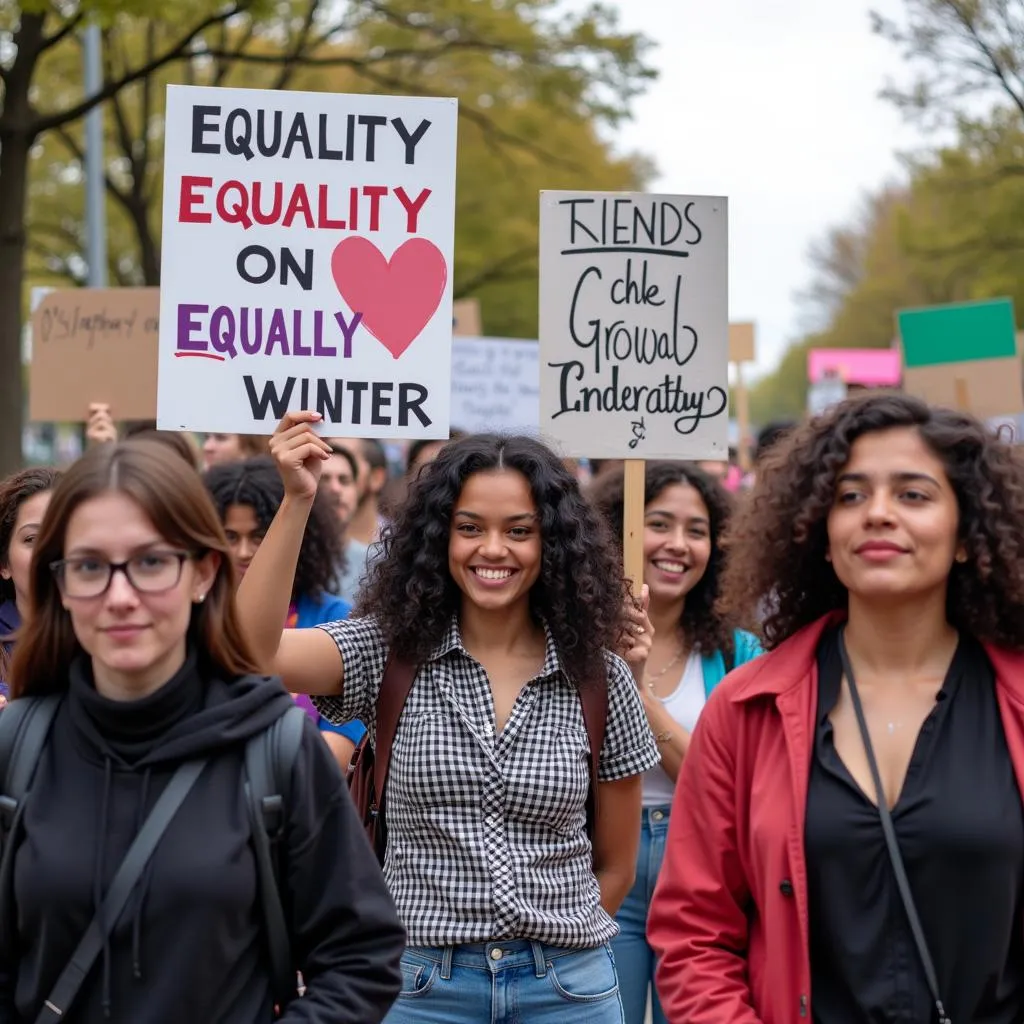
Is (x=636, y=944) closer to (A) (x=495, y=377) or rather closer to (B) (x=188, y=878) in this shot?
(B) (x=188, y=878)

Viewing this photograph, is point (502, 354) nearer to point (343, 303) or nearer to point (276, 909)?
point (343, 303)

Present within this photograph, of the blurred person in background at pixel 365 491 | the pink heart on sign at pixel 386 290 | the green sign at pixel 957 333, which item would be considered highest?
the green sign at pixel 957 333

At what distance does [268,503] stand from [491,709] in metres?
1.94

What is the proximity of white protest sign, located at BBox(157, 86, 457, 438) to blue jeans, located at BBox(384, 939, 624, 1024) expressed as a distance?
1374 mm

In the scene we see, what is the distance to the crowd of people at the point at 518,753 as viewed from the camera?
2.58 meters

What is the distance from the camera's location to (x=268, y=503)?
5402mm

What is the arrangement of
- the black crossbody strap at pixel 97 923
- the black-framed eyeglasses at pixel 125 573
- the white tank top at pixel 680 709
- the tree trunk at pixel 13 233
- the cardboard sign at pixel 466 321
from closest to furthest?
the black crossbody strap at pixel 97 923, the black-framed eyeglasses at pixel 125 573, the white tank top at pixel 680 709, the tree trunk at pixel 13 233, the cardboard sign at pixel 466 321

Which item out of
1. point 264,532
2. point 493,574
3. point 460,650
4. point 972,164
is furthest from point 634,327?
point 972,164

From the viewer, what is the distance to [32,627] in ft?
9.08

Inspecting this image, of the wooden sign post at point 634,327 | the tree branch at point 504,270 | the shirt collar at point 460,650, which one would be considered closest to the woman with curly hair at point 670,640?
the wooden sign post at point 634,327

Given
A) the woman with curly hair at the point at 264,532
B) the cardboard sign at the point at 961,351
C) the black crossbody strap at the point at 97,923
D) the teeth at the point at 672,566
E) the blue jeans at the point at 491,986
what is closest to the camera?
the black crossbody strap at the point at 97,923

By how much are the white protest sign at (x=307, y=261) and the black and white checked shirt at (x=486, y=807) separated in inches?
33.1

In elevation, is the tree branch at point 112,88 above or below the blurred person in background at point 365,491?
above

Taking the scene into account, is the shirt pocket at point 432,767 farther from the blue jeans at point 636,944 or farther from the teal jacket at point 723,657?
the teal jacket at point 723,657
